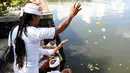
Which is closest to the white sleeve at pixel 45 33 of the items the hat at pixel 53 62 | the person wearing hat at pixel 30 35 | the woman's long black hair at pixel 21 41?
the person wearing hat at pixel 30 35

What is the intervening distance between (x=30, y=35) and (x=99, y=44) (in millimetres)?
7845

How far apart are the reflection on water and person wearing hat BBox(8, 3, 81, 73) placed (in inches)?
201

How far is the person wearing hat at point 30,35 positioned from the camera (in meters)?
2.68

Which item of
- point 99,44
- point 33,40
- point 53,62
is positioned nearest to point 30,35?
point 33,40

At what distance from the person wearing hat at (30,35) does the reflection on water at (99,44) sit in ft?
16.8

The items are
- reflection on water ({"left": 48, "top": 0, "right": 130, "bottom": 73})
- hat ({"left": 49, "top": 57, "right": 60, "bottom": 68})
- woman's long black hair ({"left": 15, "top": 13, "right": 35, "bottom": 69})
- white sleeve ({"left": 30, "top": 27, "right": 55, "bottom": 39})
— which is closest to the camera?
white sleeve ({"left": 30, "top": 27, "right": 55, "bottom": 39})

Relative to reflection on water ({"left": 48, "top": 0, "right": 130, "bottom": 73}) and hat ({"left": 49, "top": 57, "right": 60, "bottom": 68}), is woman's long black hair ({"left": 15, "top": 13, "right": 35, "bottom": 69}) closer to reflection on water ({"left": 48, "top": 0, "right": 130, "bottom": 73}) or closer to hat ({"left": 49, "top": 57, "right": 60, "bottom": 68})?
hat ({"left": 49, "top": 57, "right": 60, "bottom": 68})

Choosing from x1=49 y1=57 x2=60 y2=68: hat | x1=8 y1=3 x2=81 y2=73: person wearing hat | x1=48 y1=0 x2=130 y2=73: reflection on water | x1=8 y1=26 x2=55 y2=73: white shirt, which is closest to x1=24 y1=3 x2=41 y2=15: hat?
x1=8 y1=3 x2=81 y2=73: person wearing hat

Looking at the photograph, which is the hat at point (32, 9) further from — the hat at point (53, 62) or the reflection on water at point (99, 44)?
the reflection on water at point (99, 44)

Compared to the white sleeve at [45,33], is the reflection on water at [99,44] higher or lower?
lower

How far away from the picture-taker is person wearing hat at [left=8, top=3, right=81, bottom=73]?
8.79ft

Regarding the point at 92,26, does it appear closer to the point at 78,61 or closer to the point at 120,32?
the point at 120,32

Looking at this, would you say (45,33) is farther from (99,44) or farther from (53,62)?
(99,44)

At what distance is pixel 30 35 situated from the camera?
272cm
